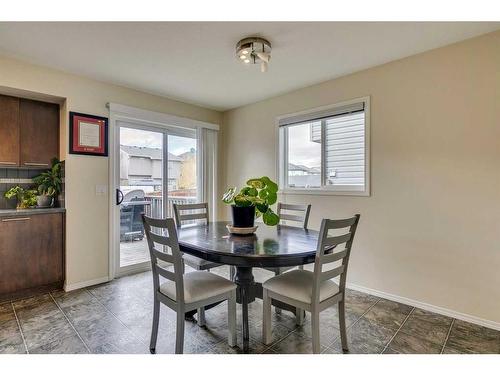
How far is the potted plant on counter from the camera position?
2918 mm

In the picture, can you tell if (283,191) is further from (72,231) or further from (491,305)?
(72,231)

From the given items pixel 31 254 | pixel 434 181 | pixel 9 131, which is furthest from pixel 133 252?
pixel 434 181

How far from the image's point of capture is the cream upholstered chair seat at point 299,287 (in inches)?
66.4

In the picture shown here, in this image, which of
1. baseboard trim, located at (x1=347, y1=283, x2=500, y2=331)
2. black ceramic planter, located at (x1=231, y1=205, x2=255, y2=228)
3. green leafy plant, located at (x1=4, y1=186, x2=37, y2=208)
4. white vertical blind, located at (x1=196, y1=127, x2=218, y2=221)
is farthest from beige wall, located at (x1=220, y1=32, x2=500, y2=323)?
green leafy plant, located at (x1=4, y1=186, x2=37, y2=208)

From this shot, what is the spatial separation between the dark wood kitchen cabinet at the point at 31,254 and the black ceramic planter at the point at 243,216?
2.01 metres

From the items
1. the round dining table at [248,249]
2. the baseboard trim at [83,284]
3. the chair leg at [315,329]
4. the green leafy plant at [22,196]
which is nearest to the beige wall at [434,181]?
the round dining table at [248,249]

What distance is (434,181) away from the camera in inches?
93.0

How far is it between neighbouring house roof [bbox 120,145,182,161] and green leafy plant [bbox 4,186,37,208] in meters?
1.06

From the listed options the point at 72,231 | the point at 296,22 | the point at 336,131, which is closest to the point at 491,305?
the point at 336,131

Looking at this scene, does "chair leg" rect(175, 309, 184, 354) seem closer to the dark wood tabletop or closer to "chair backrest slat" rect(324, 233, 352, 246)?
the dark wood tabletop

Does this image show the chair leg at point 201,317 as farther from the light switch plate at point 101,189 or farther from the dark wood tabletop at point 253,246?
the light switch plate at point 101,189

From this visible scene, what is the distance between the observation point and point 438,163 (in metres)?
2.34

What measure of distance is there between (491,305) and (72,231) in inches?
154

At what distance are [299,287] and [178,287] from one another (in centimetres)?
77
